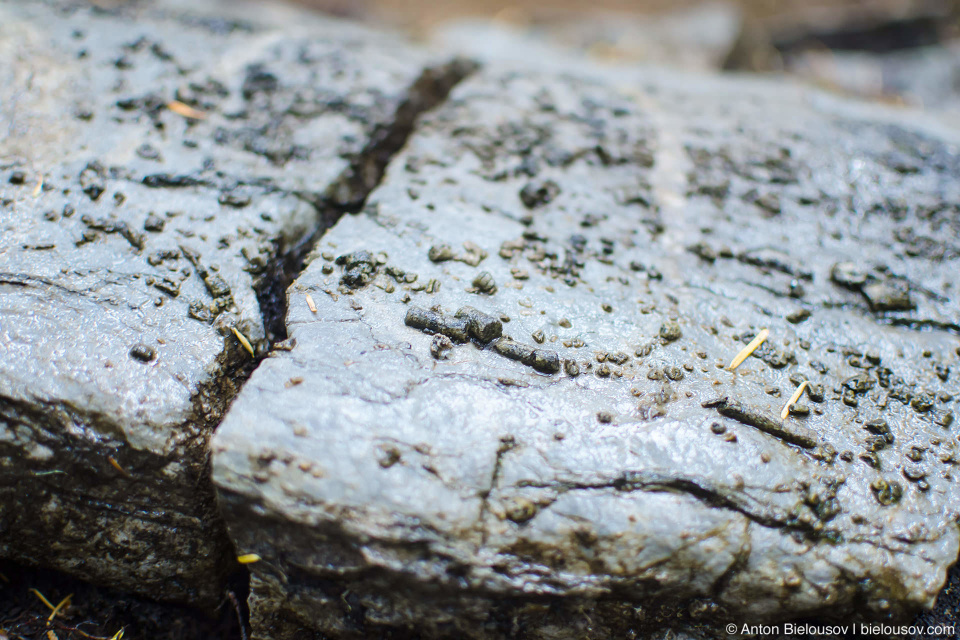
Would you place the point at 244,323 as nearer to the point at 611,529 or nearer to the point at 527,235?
the point at 527,235

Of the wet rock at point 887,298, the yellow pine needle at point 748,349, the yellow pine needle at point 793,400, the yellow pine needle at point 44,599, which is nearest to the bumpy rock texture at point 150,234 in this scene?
the yellow pine needle at point 44,599

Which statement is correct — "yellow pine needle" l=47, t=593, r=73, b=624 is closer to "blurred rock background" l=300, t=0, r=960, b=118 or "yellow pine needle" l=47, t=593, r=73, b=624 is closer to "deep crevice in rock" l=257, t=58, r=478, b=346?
"deep crevice in rock" l=257, t=58, r=478, b=346

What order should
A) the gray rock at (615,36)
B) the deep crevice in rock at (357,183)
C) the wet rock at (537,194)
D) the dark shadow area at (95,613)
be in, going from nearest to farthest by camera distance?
the dark shadow area at (95,613) → the deep crevice in rock at (357,183) → the wet rock at (537,194) → the gray rock at (615,36)

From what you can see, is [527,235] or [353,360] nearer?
[353,360]

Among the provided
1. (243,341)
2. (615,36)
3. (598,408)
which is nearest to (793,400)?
(598,408)

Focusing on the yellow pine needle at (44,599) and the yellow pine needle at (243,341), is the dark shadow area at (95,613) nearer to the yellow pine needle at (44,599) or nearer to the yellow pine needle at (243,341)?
the yellow pine needle at (44,599)

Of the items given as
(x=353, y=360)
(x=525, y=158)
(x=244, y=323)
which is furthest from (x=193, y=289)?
(x=525, y=158)

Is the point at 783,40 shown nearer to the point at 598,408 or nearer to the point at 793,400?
the point at 793,400
